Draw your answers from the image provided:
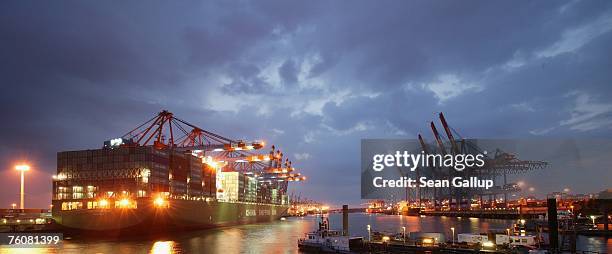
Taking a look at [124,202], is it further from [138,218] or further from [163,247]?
[163,247]

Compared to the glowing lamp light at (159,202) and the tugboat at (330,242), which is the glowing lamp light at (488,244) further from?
the glowing lamp light at (159,202)

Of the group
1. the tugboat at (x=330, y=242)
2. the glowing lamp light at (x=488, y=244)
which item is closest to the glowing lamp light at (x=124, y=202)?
the tugboat at (x=330, y=242)

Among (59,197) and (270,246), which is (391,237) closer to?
(270,246)

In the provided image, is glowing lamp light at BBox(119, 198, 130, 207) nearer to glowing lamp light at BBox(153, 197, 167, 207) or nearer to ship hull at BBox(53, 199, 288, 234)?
ship hull at BBox(53, 199, 288, 234)

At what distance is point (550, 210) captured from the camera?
142 feet

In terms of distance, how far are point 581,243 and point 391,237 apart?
29.1 metres

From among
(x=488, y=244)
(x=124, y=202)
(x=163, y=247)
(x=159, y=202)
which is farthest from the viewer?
(x=159, y=202)

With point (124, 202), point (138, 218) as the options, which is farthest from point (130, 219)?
point (124, 202)

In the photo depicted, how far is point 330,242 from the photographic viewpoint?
59.3 metres

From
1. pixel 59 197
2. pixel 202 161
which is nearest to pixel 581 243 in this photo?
pixel 202 161

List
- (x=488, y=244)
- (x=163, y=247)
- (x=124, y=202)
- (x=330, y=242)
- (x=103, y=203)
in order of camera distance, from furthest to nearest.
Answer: (x=103, y=203)
(x=124, y=202)
(x=163, y=247)
(x=330, y=242)
(x=488, y=244)

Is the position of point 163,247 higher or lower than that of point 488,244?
lower

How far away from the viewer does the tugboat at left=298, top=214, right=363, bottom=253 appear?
5709 centimetres

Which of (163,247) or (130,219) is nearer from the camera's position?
(163,247)
